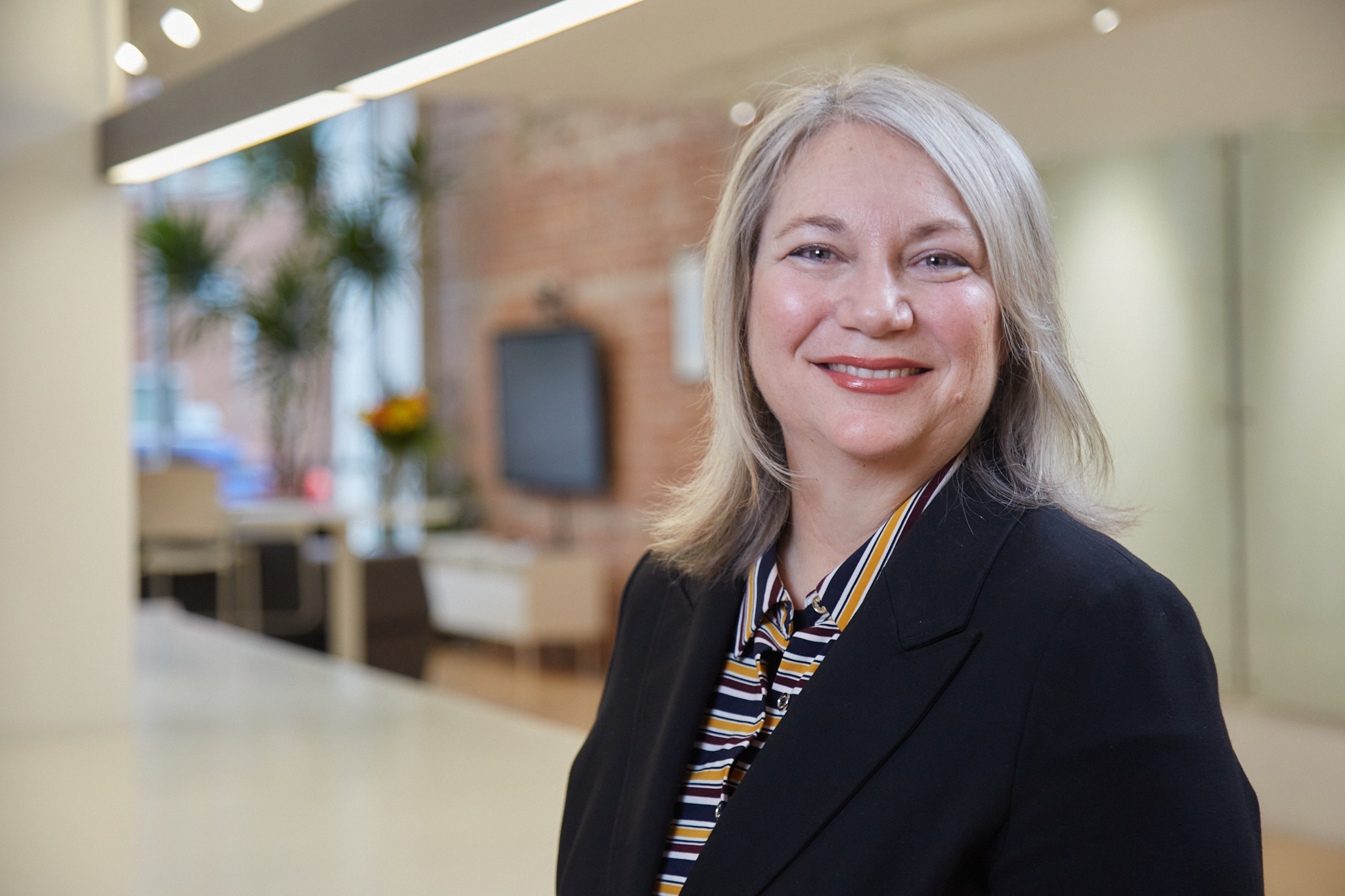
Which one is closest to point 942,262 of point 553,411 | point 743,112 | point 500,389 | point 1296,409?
point 1296,409

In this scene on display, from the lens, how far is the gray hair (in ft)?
3.49

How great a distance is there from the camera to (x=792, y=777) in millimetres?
1033

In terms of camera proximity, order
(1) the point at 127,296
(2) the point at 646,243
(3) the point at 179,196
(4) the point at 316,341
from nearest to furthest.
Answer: (1) the point at 127,296 → (2) the point at 646,243 → (4) the point at 316,341 → (3) the point at 179,196

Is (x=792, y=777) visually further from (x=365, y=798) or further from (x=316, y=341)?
(x=316, y=341)

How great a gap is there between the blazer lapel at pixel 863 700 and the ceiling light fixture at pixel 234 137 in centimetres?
123

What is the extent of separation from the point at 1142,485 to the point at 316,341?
5.90 m

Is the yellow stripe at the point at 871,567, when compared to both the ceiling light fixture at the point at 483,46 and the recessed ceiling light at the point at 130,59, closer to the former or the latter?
the ceiling light fixture at the point at 483,46

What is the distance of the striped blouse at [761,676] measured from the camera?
113 centimetres

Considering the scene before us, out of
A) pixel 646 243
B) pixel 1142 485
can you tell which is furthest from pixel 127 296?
pixel 646 243

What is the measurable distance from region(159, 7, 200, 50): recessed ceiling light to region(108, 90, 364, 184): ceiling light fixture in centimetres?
22

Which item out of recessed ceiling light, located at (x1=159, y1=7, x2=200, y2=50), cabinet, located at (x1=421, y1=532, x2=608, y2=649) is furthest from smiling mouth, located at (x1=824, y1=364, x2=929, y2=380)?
cabinet, located at (x1=421, y1=532, x2=608, y2=649)

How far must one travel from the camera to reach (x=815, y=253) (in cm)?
112

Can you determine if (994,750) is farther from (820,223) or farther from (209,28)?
(209,28)

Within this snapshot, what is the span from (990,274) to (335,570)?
225 inches
